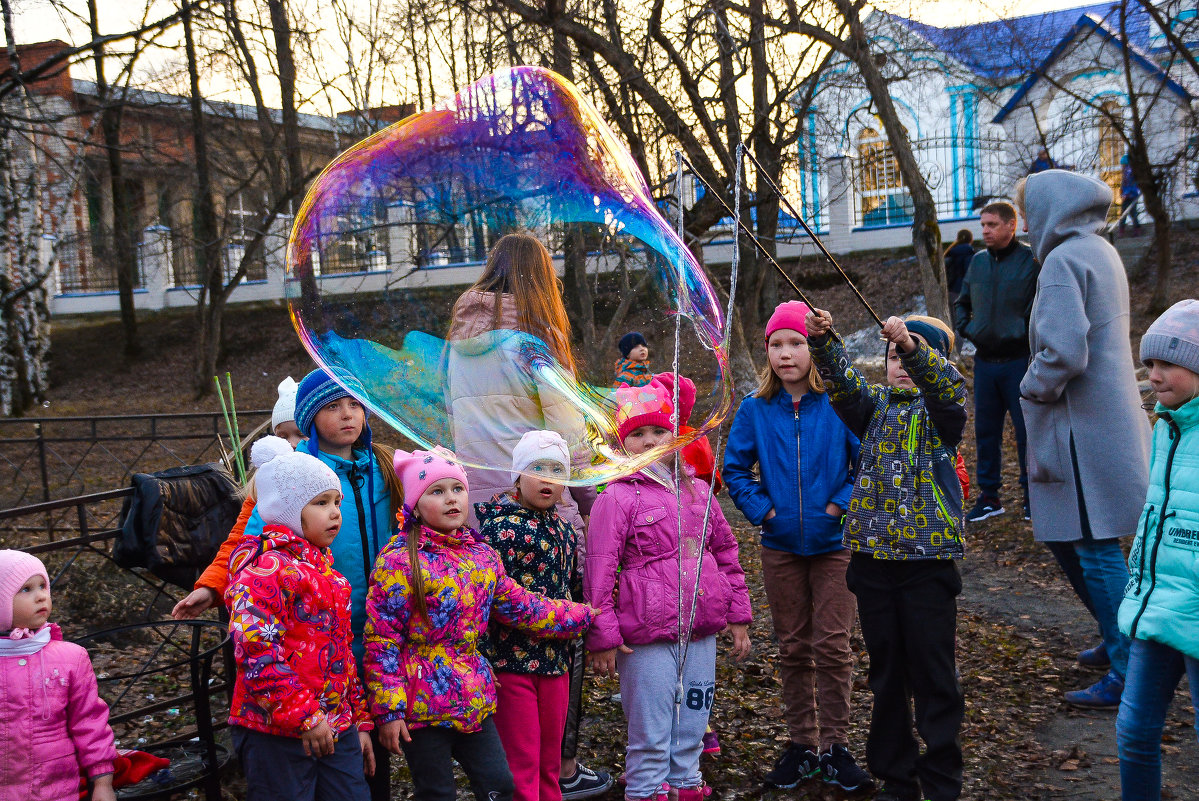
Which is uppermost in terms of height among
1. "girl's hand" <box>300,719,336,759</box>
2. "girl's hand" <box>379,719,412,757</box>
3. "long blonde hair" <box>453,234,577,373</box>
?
"long blonde hair" <box>453,234,577,373</box>

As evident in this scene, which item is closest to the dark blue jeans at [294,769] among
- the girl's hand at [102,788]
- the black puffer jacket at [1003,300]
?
the girl's hand at [102,788]

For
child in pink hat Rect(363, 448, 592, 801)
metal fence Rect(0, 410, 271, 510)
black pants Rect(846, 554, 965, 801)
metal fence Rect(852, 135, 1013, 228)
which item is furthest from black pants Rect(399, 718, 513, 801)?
metal fence Rect(852, 135, 1013, 228)

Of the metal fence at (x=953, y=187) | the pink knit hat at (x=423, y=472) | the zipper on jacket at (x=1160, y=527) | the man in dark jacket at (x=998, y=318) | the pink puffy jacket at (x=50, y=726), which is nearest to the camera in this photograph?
the pink puffy jacket at (x=50, y=726)

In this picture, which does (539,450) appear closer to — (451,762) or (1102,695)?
(451,762)

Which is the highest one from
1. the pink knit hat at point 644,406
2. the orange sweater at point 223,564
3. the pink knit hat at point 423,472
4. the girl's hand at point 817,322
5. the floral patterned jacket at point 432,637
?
the girl's hand at point 817,322

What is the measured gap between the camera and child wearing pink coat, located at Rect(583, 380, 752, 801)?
372cm

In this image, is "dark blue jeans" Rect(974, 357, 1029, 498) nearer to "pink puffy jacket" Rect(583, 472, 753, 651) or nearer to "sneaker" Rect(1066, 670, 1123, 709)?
"sneaker" Rect(1066, 670, 1123, 709)

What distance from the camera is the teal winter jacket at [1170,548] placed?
3123 millimetres

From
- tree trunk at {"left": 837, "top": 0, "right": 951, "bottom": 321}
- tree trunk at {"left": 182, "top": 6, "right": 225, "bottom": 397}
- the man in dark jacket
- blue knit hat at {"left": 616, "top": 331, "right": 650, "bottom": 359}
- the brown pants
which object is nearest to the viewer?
blue knit hat at {"left": 616, "top": 331, "right": 650, "bottom": 359}

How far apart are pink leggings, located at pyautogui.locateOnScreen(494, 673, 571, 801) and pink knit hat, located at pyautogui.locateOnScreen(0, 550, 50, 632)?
4.88 ft

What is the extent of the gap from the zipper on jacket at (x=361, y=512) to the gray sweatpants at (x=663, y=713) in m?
1.00

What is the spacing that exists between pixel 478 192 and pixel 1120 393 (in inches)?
111

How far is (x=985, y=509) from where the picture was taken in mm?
7676

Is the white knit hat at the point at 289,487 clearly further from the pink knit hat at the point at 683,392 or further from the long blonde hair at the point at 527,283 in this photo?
the pink knit hat at the point at 683,392
